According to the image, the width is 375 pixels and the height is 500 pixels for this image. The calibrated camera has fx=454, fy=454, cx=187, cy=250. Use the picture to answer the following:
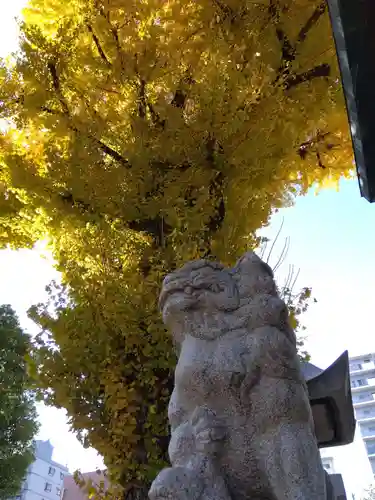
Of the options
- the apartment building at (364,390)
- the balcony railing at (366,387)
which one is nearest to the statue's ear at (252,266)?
the apartment building at (364,390)

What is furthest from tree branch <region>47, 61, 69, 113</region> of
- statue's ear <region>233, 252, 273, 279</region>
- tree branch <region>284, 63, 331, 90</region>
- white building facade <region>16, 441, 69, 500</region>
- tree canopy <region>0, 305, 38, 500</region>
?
white building facade <region>16, 441, 69, 500</region>

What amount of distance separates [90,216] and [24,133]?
1.87 m

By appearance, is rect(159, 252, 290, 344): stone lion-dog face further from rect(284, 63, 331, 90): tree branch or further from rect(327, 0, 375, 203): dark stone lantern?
rect(284, 63, 331, 90): tree branch

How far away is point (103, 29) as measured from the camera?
4.61 m

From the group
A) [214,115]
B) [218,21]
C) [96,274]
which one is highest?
[218,21]

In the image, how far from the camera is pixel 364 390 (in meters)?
46.0

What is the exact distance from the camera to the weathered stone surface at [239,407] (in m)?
1.69

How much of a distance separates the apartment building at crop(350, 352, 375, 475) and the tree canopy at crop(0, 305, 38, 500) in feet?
132

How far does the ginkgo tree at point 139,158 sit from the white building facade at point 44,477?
25.8 m

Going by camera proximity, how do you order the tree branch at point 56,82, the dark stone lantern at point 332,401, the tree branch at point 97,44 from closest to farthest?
the dark stone lantern at point 332,401, the tree branch at point 56,82, the tree branch at point 97,44

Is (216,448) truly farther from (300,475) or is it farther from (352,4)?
(352,4)

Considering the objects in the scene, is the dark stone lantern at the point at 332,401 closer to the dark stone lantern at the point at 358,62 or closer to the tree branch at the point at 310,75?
the dark stone lantern at the point at 358,62

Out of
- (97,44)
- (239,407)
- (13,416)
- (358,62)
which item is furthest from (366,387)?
(239,407)

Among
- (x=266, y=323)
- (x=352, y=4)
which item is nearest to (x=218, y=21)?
(x=352, y=4)
